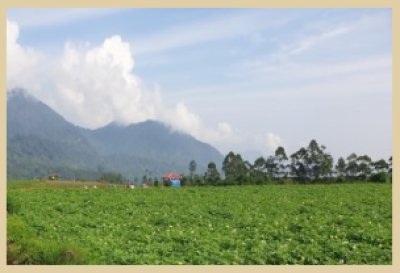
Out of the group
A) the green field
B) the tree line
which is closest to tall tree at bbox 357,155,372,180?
the tree line

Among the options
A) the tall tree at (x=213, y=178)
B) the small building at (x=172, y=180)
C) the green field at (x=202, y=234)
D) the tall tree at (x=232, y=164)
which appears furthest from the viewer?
the tall tree at (x=232, y=164)

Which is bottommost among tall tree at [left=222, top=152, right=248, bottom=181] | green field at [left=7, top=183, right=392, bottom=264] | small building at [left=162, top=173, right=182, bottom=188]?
green field at [left=7, top=183, right=392, bottom=264]

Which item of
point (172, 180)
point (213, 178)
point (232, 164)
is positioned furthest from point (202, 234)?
point (232, 164)

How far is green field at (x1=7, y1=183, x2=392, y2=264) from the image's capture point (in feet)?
32.5

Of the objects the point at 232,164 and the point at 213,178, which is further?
the point at 232,164

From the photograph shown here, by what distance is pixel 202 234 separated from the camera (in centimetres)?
1272

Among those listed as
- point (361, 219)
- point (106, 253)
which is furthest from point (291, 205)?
point (106, 253)

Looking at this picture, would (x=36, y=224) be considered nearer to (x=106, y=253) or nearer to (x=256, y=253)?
(x=106, y=253)

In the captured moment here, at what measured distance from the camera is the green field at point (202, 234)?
9914 millimetres

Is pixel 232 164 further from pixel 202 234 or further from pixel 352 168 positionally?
pixel 202 234

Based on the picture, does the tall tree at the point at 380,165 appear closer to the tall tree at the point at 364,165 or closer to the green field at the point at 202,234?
the tall tree at the point at 364,165

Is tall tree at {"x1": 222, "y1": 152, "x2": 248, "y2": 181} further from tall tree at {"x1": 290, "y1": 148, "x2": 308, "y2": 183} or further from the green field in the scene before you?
the green field

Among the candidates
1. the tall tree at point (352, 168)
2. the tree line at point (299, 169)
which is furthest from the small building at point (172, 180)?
the tall tree at point (352, 168)

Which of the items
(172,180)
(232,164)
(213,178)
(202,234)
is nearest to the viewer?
(202,234)
